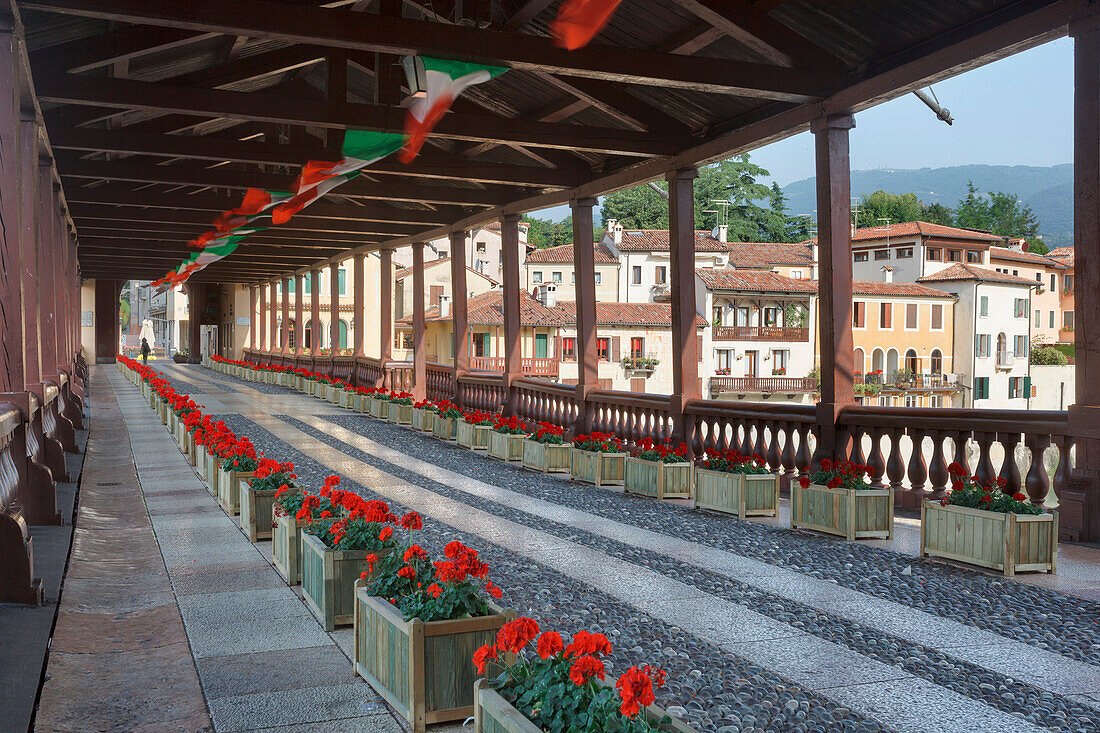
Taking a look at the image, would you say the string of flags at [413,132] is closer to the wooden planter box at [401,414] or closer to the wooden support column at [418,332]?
the wooden support column at [418,332]

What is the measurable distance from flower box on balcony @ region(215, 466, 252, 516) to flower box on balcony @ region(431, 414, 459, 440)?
255 inches

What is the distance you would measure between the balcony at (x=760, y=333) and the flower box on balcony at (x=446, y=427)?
112ft

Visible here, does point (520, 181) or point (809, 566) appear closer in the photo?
point (809, 566)

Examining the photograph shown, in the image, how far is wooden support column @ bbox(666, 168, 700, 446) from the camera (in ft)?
35.2

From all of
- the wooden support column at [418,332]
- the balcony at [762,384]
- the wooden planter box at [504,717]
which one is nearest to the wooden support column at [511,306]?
the wooden support column at [418,332]

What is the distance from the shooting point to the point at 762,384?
161 ft

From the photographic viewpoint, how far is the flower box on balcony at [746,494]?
26.7 feet

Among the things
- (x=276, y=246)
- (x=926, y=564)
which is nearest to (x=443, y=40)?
(x=926, y=564)

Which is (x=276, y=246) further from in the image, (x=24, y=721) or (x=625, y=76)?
(x=24, y=721)

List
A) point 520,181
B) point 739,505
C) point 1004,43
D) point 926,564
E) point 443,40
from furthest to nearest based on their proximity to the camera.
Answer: point 520,181
point 739,505
point 443,40
point 1004,43
point 926,564

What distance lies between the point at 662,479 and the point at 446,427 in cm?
663

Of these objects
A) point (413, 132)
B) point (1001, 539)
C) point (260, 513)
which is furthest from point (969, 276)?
point (260, 513)

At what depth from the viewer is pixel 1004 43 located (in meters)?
6.71

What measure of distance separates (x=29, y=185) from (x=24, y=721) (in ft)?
20.2
